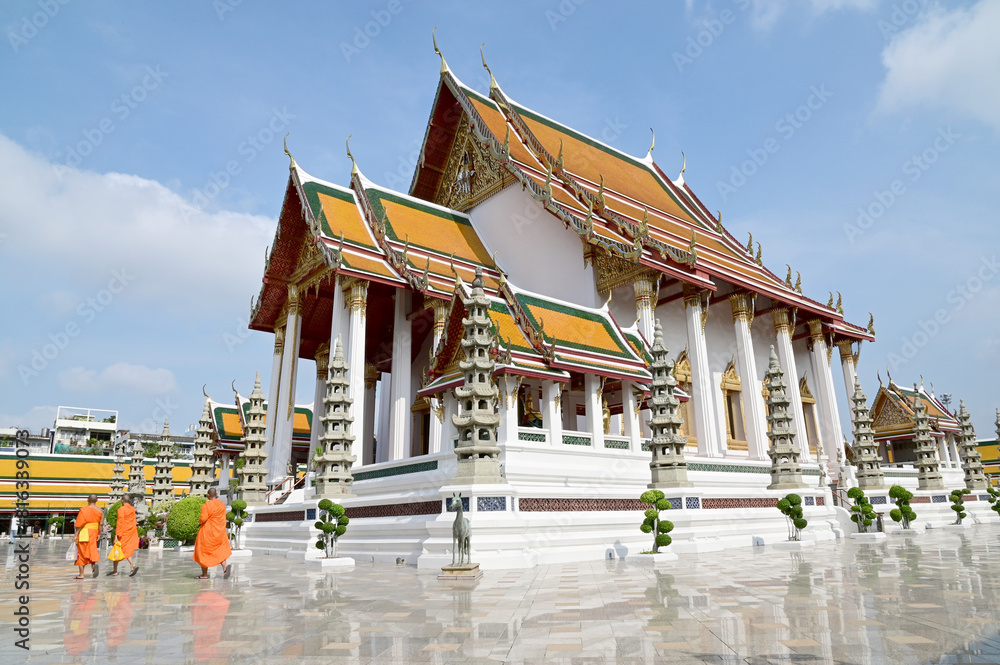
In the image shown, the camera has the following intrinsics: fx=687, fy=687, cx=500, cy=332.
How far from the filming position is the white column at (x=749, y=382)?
1934cm

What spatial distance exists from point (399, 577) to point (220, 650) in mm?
3828

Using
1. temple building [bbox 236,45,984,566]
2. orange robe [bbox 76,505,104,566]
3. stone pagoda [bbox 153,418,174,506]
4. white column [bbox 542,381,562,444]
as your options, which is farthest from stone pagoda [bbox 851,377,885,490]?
stone pagoda [bbox 153,418,174,506]

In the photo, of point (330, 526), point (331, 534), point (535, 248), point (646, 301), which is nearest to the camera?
point (330, 526)

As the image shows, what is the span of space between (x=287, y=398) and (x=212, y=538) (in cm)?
1056

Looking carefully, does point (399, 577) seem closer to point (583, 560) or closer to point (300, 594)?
point (300, 594)

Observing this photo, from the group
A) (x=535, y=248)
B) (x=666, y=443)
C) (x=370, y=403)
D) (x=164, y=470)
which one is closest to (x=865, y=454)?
(x=666, y=443)

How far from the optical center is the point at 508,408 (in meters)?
12.1

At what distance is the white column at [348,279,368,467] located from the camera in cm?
1583

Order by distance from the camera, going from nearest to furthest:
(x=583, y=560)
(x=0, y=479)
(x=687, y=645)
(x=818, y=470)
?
(x=687, y=645) → (x=583, y=560) → (x=818, y=470) → (x=0, y=479)

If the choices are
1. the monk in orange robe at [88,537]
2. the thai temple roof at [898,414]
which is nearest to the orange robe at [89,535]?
the monk in orange robe at [88,537]

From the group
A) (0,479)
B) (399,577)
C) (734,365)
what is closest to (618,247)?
(734,365)

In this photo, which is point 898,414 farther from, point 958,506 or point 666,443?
point 666,443

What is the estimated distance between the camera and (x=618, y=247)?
55.3 feet

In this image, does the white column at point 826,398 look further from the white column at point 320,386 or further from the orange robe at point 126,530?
the orange robe at point 126,530
